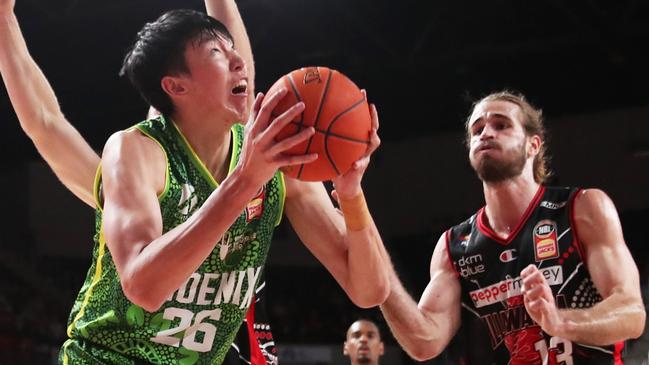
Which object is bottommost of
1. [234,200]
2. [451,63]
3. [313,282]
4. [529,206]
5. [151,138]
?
[234,200]

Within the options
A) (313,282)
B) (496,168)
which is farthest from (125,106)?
(496,168)

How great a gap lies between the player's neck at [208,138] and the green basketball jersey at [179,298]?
0.04 meters

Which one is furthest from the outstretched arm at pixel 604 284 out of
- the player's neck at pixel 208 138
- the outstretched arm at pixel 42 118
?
the outstretched arm at pixel 42 118

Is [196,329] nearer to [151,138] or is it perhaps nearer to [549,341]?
[151,138]

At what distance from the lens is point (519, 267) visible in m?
3.85

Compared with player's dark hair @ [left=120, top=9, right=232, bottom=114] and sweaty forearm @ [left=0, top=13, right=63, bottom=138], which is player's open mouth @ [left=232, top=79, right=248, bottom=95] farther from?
sweaty forearm @ [left=0, top=13, right=63, bottom=138]

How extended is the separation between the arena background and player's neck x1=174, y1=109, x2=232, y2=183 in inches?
311

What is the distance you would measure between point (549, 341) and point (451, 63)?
8100mm

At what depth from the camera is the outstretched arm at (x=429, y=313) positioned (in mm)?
3791

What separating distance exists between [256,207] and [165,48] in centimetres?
55

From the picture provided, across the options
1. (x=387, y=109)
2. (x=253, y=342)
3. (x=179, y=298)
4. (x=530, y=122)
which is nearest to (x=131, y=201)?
(x=179, y=298)

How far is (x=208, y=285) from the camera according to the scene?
2.63 m

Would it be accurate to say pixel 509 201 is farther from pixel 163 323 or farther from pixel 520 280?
pixel 163 323

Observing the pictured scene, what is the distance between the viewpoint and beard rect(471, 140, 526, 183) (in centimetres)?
392
